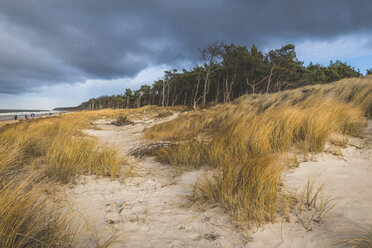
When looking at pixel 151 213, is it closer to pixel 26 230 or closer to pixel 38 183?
pixel 26 230

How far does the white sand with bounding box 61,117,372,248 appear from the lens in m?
1.23

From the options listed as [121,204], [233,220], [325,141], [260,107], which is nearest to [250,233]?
[233,220]

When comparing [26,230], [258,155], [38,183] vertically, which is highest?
[258,155]

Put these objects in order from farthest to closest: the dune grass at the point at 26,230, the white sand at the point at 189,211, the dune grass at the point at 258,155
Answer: the dune grass at the point at 258,155 → the white sand at the point at 189,211 → the dune grass at the point at 26,230

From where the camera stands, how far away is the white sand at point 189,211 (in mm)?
1234

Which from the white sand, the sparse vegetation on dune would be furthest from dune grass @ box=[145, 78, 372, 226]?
the sparse vegetation on dune

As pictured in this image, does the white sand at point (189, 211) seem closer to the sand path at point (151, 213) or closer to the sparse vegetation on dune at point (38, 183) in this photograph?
the sand path at point (151, 213)

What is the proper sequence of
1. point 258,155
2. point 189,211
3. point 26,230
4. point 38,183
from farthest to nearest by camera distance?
point 258,155
point 189,211
point 38,183
point 26,230

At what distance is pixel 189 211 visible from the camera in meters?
1.68

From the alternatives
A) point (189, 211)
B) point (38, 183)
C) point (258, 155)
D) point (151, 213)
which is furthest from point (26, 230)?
point (258, 155)

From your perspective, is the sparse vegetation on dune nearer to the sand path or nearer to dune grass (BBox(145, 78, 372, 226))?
the sand path

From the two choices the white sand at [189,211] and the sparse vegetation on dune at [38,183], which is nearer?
the sparse vegetation on dune at [38,183]

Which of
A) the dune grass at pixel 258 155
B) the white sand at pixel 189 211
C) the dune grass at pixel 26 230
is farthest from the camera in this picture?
the dune grass at pixel 258 155

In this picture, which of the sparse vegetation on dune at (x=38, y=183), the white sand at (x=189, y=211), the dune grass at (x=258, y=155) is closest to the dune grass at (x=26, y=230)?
the sparse vegetation on dune at (x=38, y=183)
